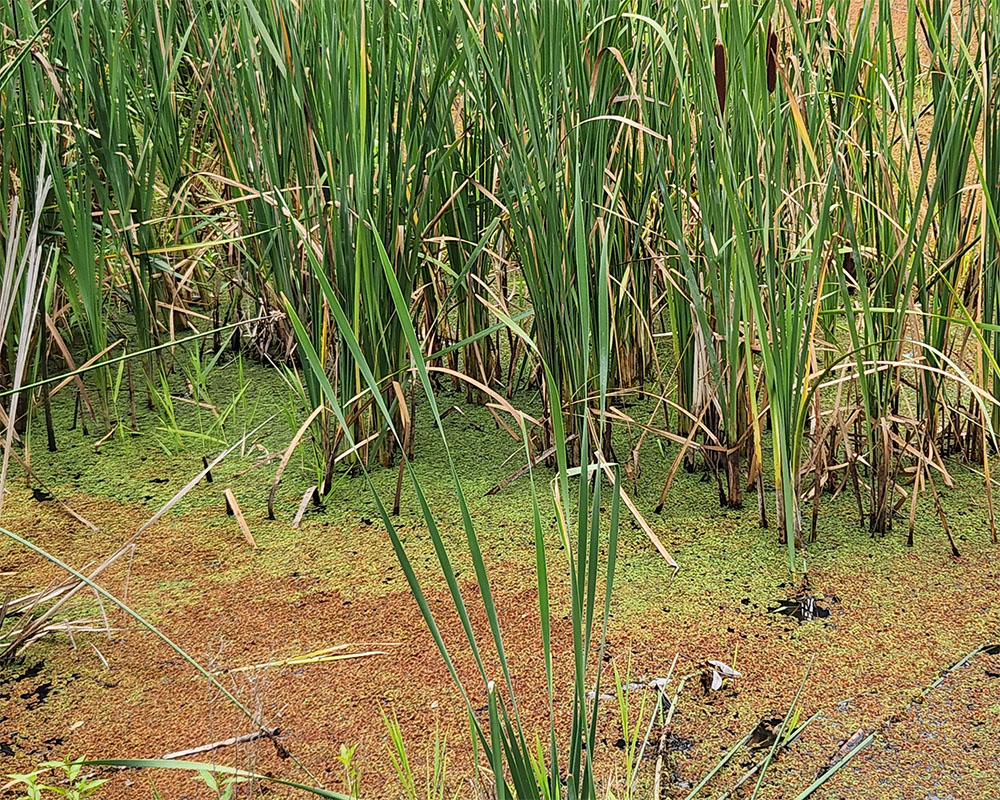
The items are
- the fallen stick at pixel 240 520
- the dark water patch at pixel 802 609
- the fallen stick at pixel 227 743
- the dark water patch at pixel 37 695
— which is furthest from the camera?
the fallen stick at pixel 240 520

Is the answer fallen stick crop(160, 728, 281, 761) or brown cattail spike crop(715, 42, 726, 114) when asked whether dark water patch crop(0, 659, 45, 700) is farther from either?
brown cattail spike crop(715, 42, 726, 114)

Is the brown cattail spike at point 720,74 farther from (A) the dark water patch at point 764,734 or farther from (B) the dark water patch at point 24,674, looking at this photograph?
(B) the dark water patch at point 24,674

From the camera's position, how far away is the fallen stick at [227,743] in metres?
1.06

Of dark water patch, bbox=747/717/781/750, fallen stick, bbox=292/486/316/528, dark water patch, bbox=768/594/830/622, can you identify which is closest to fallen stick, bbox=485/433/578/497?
fallen stick, bbox=292/486/316/528

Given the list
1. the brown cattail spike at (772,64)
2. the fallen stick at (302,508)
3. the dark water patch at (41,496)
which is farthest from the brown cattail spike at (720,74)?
the dark water patch at (41,496)

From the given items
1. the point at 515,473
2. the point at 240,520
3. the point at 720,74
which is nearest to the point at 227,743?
the point at 240,520

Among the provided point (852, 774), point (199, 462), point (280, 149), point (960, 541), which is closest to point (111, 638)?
point (199, 462)

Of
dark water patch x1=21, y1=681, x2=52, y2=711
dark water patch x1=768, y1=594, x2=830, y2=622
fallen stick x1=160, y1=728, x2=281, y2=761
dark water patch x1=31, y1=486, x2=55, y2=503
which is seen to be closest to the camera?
fallen stick x1=160, y1=728, x2=281, y2=761

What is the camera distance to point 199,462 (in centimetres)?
173

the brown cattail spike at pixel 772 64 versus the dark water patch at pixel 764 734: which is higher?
the brown cattail spike at pixel 772 64

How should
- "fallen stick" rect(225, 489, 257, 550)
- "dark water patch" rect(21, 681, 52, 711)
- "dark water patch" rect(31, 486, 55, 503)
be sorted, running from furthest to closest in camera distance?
"dark water patch" rect(31, 486, 55, 503) → "fallen stick" rect(225, 489, 257, 550) → "dark water patch" rect(21, 681, 52, 711)

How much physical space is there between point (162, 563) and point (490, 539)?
17.3 inches

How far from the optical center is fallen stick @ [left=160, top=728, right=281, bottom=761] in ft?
3.48

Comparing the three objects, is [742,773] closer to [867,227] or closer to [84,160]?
[867,227]
